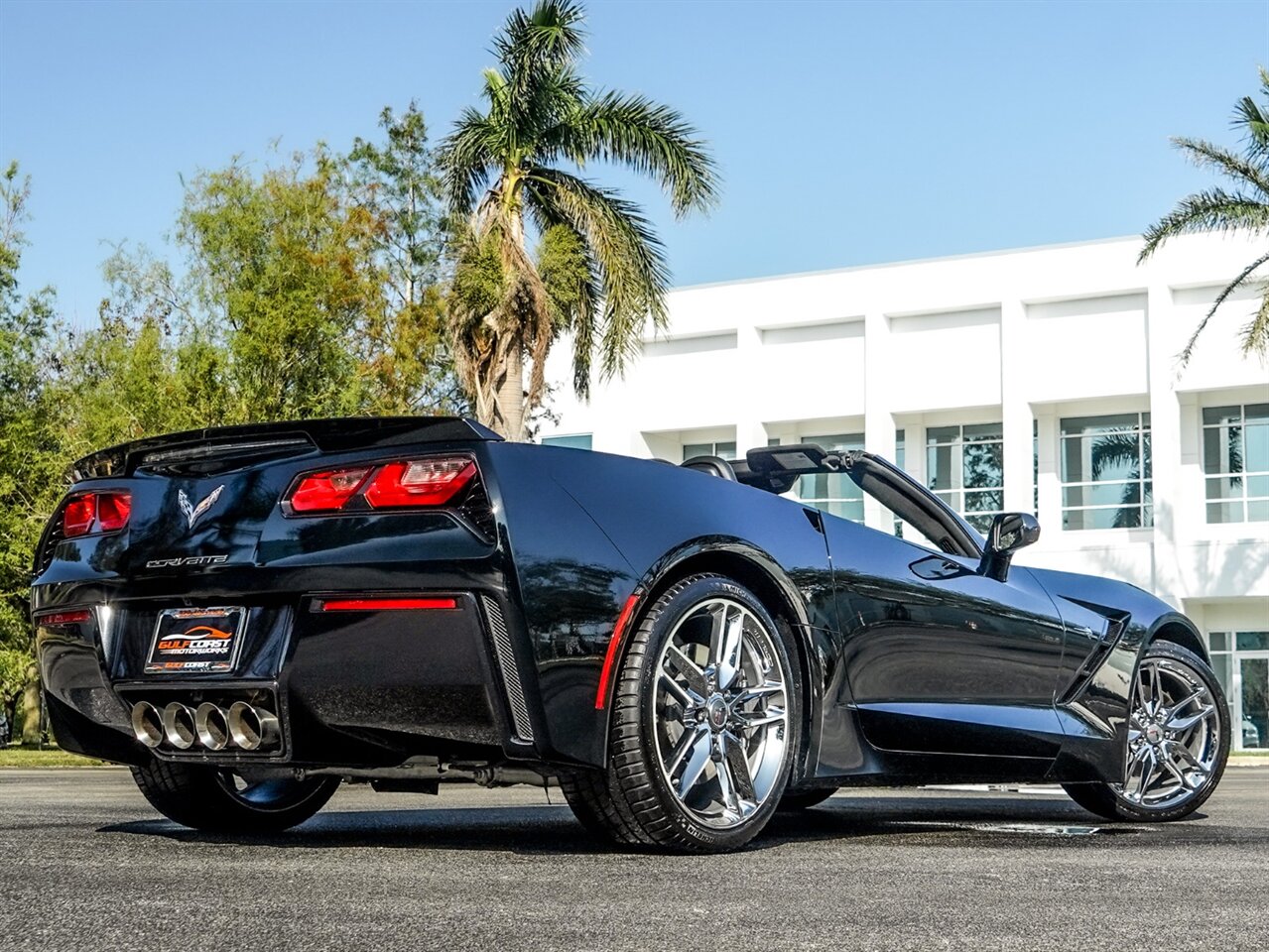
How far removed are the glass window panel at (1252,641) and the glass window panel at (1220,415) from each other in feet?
15.4

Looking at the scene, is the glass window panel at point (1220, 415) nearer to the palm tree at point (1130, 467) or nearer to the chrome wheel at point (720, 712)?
the palm tree at point (1130, 467)

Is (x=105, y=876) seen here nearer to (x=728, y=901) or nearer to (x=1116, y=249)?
(x=728, y=901)

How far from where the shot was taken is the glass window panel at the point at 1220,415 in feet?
129

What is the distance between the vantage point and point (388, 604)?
4.43 metres

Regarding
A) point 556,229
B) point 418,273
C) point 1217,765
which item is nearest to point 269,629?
point 1217,765

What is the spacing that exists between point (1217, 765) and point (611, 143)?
18.7 meters

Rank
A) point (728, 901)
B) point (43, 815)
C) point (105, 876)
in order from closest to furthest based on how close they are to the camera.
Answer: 1. point (728, 901)
2. point (105, 876)
3. point (43, 815)

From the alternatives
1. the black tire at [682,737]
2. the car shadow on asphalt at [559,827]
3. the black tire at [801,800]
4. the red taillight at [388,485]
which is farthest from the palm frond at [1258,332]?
the red taillight at [388,485]

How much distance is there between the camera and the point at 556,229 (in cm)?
2428

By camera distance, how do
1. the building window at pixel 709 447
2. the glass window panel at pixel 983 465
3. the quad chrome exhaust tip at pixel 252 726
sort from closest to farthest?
the quad chrome exhaust tip at pixel 252 726 → the glass window panel at pixel 983 465 → the building window at pixel 709 447

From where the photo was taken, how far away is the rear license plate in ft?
15.0

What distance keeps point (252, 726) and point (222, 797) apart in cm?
111

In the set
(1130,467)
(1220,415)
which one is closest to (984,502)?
(1130,467)

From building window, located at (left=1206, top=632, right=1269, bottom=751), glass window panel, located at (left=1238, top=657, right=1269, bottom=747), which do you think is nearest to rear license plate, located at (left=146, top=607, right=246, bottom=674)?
building window, located at (left=1206, top=632, right=1269, bottom=751)
